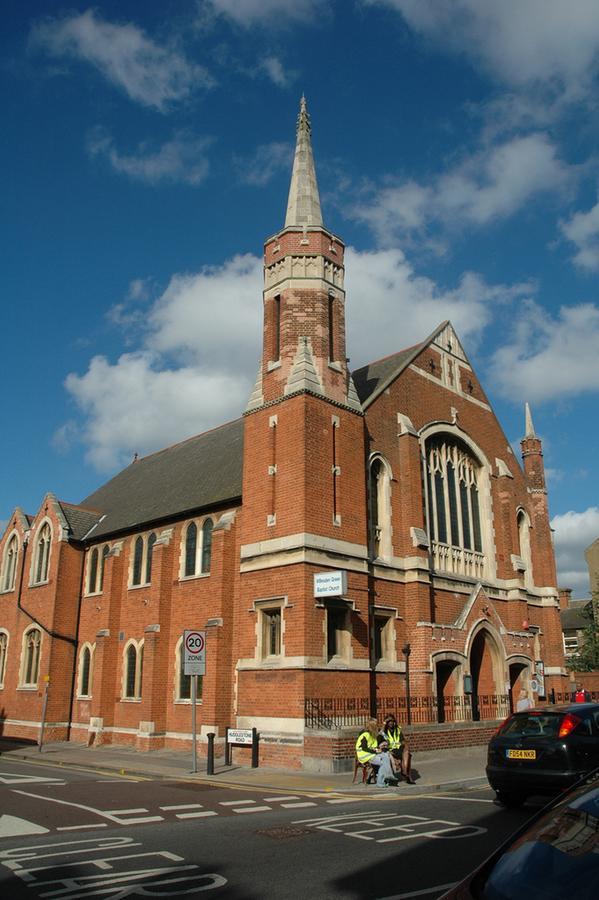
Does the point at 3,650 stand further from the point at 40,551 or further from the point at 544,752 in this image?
the point at 544,752

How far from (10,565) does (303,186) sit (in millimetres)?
21502

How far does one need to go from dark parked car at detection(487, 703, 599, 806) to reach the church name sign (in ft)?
23.9

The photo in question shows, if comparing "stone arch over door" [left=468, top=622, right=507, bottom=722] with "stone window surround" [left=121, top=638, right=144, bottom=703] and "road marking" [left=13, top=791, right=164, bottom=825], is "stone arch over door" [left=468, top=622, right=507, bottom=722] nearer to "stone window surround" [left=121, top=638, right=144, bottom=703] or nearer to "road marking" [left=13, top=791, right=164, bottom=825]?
"stone window surround" [left=121, top=638, right=144, bottom=703]

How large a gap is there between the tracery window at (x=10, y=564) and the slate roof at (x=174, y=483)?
12.6ft

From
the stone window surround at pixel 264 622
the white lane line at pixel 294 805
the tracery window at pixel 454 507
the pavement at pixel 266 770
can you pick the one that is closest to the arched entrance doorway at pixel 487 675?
the tracery window at pixel 454 507

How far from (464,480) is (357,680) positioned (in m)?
10.4

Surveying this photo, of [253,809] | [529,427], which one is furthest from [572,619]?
[253,809]

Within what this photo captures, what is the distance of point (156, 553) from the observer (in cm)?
2491

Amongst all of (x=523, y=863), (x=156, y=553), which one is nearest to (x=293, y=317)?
(x=156, y=553)

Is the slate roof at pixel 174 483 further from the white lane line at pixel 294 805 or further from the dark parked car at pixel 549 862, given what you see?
the dark parked car at pixel 549 862

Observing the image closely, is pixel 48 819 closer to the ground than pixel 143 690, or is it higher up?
closer to the ground

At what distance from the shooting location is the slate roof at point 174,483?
24875 mm

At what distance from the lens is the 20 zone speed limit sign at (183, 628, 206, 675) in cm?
1608

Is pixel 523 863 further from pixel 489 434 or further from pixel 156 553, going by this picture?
pixel 489 434
